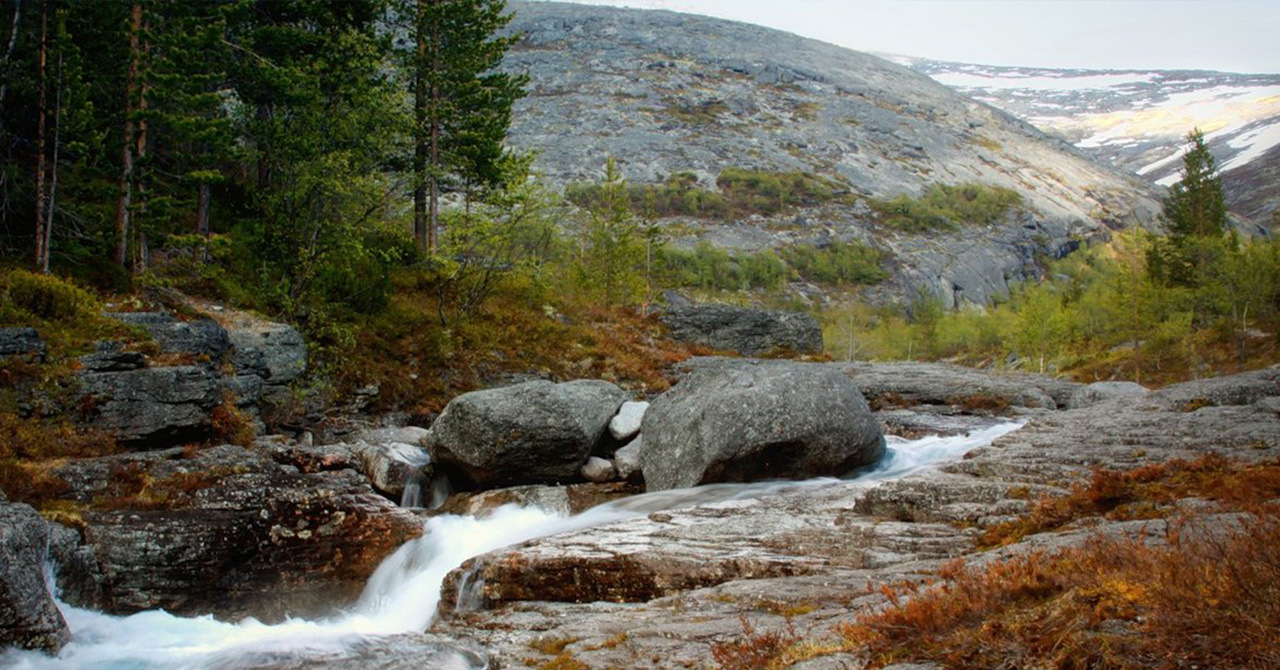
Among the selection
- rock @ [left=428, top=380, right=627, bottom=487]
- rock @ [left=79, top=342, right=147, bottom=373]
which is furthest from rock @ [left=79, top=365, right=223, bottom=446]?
rock @ [left=428, top=380, right=627, bottom=487]

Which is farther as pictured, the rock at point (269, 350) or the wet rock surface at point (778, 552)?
the rock at point (269, 350)

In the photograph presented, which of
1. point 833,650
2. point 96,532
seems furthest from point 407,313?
point 833,650

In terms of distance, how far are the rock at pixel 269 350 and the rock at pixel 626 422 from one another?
8.58 metres

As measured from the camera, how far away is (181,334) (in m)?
17.6

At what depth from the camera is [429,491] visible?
60.8 ft

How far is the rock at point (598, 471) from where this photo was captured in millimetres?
18969

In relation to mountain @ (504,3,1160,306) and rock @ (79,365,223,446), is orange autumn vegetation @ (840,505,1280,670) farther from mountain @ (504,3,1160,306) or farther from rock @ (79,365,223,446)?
mountain @ (504,3,1160,306)

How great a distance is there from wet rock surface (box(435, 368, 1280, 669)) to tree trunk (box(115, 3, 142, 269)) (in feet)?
51.5

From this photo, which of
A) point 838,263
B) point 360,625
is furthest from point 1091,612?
point 838,263

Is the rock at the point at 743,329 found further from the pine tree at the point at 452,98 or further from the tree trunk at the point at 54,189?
the tree trunk at the point at 54,189

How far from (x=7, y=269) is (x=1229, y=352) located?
73.4 metres

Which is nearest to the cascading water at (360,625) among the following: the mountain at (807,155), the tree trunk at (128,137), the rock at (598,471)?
the rock at (598,471)

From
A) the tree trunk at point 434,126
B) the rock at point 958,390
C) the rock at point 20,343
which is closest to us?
the rock at point 20,343

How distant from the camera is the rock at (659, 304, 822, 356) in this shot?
4184 cm
